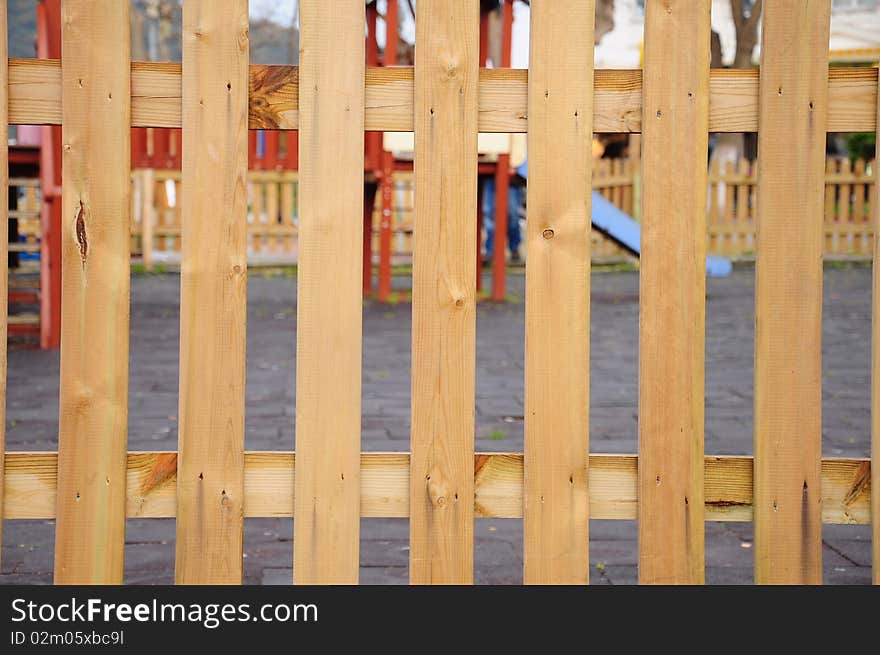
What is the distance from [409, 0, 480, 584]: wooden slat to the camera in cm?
232

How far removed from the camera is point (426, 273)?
2.35m

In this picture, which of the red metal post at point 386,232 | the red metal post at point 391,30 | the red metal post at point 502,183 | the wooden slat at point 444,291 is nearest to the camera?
the wooden slat at point 444,291

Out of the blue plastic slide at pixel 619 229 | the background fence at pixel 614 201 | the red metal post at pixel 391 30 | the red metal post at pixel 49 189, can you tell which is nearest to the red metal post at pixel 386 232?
the red metal post at pixel 391 30

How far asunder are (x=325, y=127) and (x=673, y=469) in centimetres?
92

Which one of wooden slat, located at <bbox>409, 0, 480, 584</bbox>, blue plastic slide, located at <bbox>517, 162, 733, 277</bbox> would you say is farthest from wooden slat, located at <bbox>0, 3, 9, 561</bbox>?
blue plastic slide, located at <bbox>517, 162, 733, 277</bbox>

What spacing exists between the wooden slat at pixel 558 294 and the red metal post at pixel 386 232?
29.4 feet

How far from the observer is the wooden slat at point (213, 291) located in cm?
232

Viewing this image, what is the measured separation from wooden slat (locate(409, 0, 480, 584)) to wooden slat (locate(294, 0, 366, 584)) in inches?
4.5

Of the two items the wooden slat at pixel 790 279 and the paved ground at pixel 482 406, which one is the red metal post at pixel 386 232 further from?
the wooden slat at pixel 790 279

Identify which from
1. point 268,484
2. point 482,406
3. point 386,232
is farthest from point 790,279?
point 386,232

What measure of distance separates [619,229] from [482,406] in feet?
25.2

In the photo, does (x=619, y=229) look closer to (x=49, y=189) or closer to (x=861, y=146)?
(x=49, y=189)

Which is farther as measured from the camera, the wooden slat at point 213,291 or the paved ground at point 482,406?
the paved ground at point 482,406
